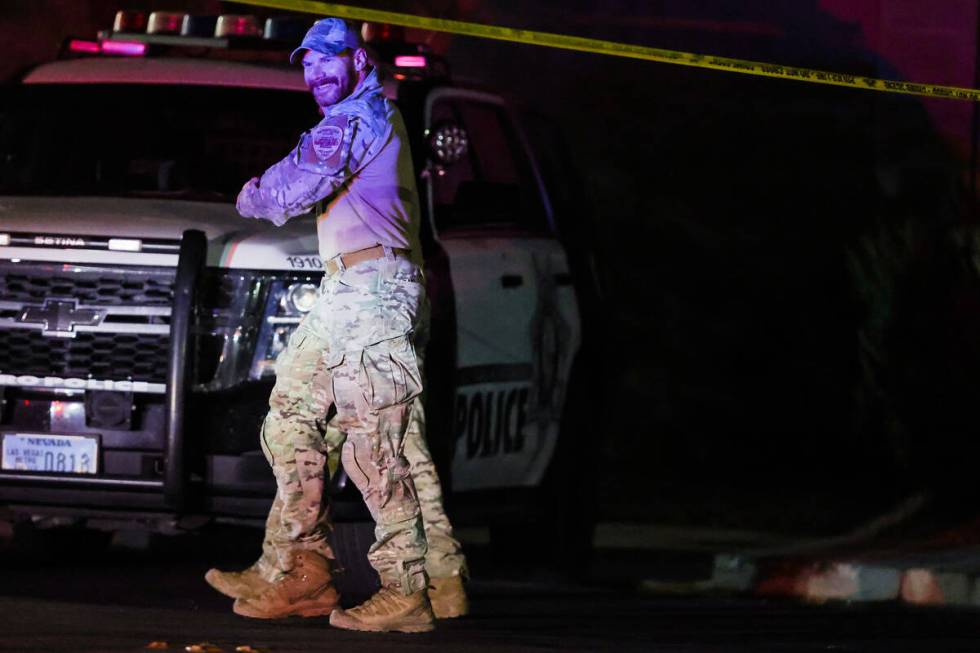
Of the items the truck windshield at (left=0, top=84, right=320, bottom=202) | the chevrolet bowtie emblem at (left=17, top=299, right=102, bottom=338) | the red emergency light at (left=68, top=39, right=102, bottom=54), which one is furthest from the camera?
the red emergency light at (left=68, top=39, right=102, bottom=54)

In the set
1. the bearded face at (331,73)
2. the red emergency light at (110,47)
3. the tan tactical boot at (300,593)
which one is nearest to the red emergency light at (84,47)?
the red emergency light at (110,47)

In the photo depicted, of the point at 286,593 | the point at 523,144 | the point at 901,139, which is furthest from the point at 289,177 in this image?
the point at 901,139

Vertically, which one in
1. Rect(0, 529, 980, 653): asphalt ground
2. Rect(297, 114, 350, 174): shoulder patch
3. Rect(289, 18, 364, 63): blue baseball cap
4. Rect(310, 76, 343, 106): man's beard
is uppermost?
Rect(289, 18, 364, 63): blue baseball cap

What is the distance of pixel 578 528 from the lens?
36.1 ft

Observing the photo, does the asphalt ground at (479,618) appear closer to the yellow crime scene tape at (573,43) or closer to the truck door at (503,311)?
the truck door at (503,311)

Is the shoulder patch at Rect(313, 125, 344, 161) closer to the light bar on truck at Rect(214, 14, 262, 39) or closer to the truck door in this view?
the truck door

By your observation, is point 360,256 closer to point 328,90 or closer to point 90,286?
point 328,90

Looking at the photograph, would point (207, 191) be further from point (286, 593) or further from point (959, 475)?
point (959, 475)

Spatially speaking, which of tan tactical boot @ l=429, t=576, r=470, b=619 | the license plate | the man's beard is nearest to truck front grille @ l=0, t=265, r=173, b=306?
the license plate

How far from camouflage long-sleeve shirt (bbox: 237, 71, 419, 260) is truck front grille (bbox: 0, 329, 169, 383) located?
103 cm

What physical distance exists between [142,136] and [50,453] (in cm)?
173

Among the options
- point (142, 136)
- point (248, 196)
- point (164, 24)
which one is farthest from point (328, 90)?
point (164, 24)

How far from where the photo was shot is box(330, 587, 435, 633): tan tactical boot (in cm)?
812

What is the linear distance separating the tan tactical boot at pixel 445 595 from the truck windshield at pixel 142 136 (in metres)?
1.99
